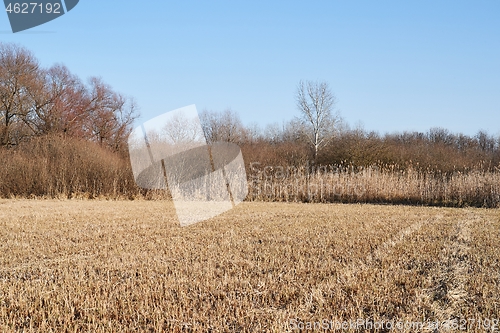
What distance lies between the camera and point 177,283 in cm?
436

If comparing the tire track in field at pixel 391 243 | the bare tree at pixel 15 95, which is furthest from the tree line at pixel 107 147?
the tire track in field at pixel 391 243

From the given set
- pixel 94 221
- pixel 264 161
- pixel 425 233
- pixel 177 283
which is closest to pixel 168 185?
pixel 264 161

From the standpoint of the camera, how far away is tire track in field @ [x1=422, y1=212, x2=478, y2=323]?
3546 mm

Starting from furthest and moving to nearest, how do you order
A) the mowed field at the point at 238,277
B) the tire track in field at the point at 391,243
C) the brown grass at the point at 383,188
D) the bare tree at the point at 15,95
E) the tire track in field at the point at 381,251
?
the bare tree at the point at 15,95 < the brown grass at the point at 383,188 < the tire track in field at the point at 391,243 < the tire track in field at the point at 381,251 < the mowed field at the point at 238,277

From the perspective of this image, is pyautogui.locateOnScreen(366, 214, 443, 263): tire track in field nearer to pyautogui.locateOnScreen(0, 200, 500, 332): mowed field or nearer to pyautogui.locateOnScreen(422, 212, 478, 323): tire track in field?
pyautogui.locateOnScreen(0, 200, 500, 332): mowed field

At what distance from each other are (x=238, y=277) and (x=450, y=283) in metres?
2.42

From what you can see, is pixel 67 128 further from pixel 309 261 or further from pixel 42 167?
pixel 309 261

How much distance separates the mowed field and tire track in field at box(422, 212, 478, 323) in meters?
0.02

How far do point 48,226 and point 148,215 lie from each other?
283cm

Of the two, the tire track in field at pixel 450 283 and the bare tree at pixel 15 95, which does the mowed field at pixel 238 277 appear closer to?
the tire track in field at pixel 450 283

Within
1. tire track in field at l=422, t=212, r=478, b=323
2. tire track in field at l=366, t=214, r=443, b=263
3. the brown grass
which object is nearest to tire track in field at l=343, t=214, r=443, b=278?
tire track in field at l=366, t=214, r=443, b=263

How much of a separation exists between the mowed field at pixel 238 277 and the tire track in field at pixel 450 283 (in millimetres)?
16

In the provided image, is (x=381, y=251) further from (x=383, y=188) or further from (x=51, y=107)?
(x=51, y=107)

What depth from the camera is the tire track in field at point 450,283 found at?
3.55 metres
